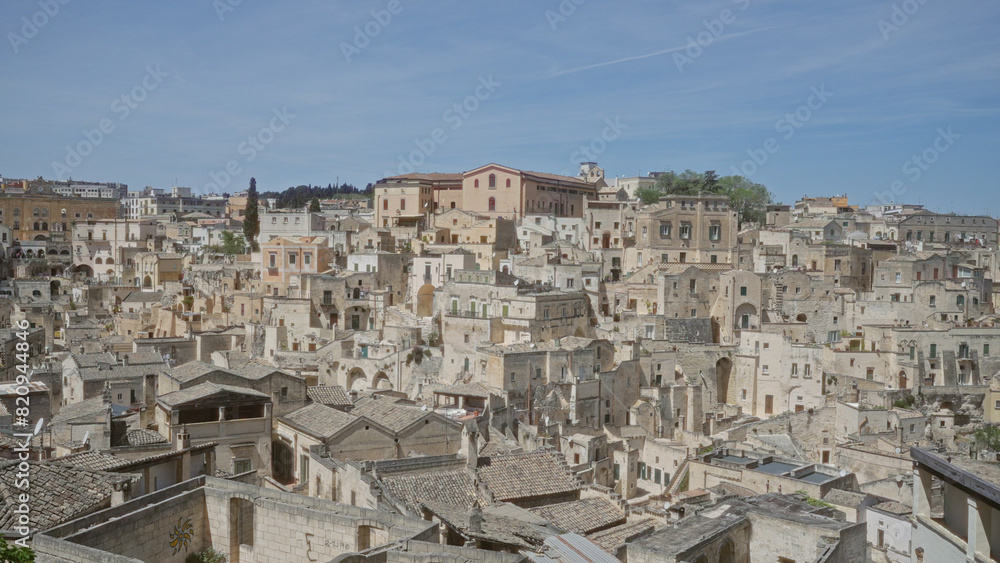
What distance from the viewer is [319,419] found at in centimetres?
2431

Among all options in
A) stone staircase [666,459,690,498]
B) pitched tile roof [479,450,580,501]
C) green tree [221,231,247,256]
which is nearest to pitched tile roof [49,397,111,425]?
pitched tile roof [479,450,580,501]

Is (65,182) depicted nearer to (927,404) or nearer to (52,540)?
(927,404)

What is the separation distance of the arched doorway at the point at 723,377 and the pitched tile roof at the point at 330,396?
24.7m

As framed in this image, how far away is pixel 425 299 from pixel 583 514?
32259 millimetres

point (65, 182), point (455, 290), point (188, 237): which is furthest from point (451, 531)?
point (65, 182)

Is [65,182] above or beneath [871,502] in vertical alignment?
above

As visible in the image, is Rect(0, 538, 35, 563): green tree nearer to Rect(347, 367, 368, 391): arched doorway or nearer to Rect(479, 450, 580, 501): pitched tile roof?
Rect(479, 450, 580, 501): pitched tile roof

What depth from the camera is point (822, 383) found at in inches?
1751

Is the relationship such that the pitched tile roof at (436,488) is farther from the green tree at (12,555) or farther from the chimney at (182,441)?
the green tree at (12,555)


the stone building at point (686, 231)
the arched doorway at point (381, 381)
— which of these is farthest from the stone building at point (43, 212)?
the stone building at point (686, 231)

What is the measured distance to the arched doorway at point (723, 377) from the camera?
4769 cm

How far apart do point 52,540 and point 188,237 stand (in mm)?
80762

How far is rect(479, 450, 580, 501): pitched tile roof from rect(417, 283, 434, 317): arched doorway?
28.9 meters

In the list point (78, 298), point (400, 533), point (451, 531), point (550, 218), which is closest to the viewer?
point (400, 533)
